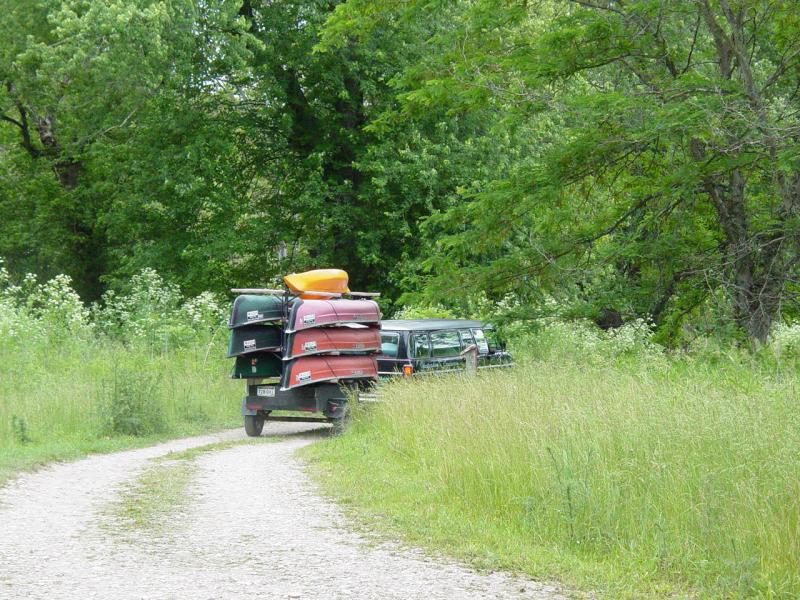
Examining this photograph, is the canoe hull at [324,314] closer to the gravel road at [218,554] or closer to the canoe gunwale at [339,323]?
the canoe gunwale at [339,323]

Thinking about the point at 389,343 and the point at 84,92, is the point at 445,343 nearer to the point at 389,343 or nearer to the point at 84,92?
the point at 389,343

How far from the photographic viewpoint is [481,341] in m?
19.5

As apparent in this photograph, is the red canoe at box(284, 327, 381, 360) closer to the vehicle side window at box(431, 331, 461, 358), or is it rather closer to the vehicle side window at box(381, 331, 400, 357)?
the vehicle side window at box(381, 331, 400, 357)

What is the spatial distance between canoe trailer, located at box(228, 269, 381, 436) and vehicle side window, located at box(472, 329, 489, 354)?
6.32 feet

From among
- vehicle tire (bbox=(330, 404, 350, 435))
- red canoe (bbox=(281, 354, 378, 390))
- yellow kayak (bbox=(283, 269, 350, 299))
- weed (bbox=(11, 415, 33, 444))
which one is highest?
yellow kayak (bbox=(283, 269, 350, 299))

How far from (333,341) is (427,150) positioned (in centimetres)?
1325

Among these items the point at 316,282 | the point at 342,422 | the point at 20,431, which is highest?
the point at 316,282

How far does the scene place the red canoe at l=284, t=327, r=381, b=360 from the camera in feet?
57.7

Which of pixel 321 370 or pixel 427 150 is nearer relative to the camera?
pixel 321 370

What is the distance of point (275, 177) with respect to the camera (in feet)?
108

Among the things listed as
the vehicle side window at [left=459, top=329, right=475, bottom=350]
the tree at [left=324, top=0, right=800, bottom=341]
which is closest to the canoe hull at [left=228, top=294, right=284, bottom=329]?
the tree at [left=324, top=0, right=800, bottom=341]

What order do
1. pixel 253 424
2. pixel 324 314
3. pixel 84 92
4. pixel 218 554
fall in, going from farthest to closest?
1. pixel 84 92
2. pixel 253 424
3. pixel 324 314
4. pixel 218 554

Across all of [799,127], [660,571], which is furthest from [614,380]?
[799,127]

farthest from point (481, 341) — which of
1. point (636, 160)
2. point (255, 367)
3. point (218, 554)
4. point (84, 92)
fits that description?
point (84, 92)
